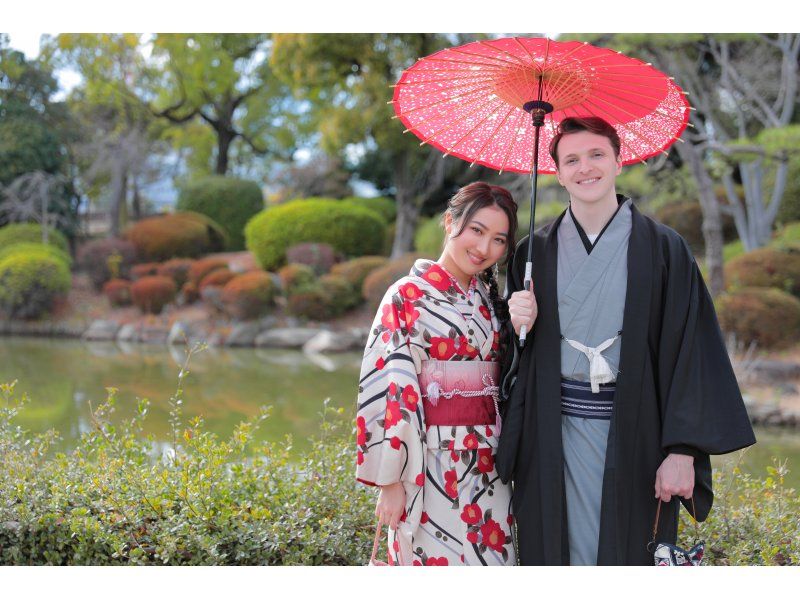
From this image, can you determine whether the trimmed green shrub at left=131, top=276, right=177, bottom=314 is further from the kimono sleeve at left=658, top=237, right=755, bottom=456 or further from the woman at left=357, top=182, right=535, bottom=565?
the kimono sleeve at left=658, top=237, right=755, bottom=456

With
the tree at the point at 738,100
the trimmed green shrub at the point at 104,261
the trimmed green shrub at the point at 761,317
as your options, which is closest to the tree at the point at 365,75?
the tree at the point at 738,100

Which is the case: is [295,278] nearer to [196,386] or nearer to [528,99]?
[196,386]

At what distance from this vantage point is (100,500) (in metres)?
2.95

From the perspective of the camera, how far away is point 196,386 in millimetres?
8375

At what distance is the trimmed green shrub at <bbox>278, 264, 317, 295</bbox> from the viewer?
12859 mm

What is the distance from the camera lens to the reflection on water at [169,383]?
6.58 meters

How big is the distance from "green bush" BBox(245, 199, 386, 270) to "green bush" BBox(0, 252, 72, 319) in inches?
143

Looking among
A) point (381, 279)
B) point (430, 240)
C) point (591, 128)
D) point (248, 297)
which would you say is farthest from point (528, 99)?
point (430, 240)

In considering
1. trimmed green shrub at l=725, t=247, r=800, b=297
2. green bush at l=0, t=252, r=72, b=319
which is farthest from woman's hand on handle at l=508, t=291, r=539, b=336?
green bush at l=0, t=252, r=72, b=319

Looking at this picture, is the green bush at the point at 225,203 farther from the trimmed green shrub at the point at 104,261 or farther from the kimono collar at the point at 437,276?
Result: the kimono collar at the point at 437,276

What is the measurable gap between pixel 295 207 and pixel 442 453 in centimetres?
1315

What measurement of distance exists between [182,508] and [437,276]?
1444mm

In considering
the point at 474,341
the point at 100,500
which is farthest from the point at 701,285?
the point at 100,500

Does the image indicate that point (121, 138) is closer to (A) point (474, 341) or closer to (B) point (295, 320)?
(B) point (295, 320)
